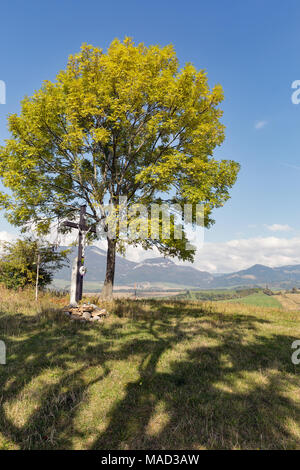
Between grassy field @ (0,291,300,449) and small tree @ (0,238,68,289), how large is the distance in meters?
6.32

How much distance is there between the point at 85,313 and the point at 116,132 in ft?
31.9

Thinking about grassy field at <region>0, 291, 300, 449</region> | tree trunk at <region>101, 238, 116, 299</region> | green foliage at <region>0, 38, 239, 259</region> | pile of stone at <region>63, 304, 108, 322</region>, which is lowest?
grassy field at <region>0, 291, 300, 449</region>

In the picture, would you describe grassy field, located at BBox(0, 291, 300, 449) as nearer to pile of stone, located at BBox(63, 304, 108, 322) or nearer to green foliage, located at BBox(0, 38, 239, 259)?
pile of stone, located at BBox(63, 304, 108, 322)

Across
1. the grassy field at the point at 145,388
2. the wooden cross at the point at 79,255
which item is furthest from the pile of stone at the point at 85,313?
the wooden cross at the point at 79,255

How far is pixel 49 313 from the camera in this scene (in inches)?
435

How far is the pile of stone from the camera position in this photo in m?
11.0

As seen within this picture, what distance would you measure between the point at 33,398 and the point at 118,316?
7.35m

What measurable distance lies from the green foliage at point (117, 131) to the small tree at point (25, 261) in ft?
5.71

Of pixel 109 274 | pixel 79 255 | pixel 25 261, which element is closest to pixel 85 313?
pixel 79 255

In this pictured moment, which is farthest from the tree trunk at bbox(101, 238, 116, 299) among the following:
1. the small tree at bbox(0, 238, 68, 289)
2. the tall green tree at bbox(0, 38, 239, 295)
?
the small tree at bbox(0, 238, 68, 289)

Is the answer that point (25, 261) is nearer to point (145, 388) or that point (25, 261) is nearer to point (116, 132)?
point (116, 132)

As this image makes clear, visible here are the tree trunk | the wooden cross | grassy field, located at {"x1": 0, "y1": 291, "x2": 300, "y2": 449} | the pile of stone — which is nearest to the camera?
grassy field, located at {"x1": 0, "y1": 291, "x2": 300, "y2": 449}

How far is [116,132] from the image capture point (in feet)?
47.4
